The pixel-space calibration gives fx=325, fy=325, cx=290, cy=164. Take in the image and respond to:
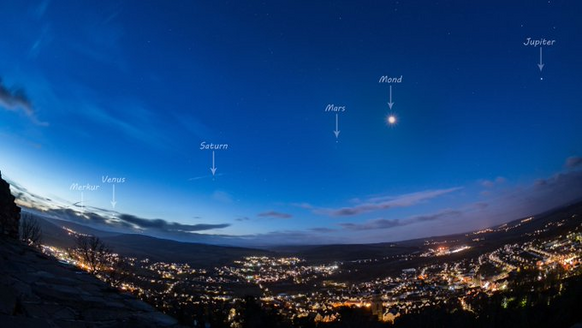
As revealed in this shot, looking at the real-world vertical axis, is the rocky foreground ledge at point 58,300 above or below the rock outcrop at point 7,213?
below

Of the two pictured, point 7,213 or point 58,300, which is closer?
point 58,300

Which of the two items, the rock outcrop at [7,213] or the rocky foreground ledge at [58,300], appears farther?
the rock outcrop at [7,213]

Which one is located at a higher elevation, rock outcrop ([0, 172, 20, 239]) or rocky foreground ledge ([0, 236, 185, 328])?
rock outcrop ([0, 172, 20, 239])

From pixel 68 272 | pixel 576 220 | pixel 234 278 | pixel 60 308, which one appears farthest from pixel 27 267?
pixel 576 220

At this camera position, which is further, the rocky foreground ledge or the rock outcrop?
the rock outcrop

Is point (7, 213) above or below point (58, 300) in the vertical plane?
above
